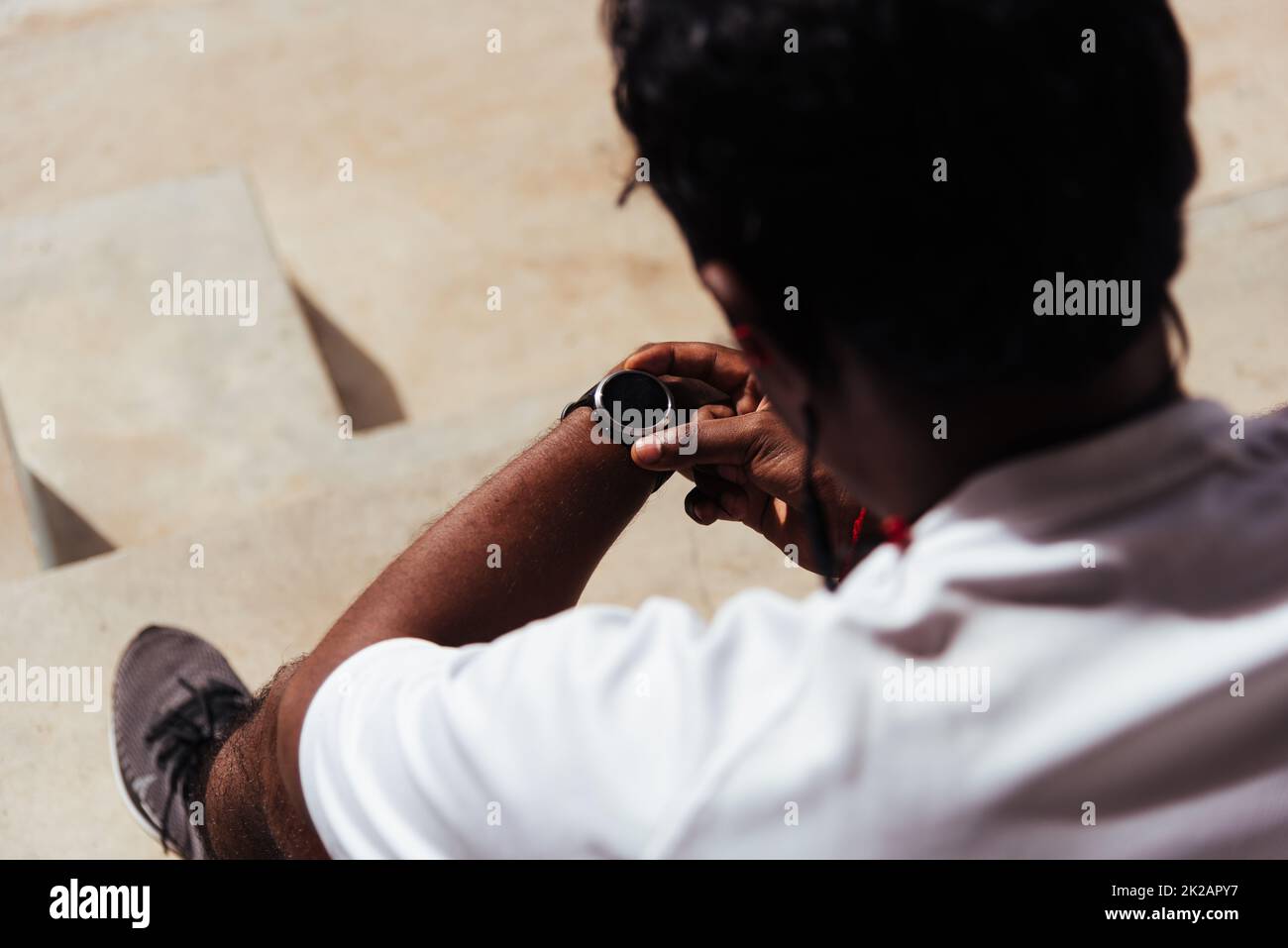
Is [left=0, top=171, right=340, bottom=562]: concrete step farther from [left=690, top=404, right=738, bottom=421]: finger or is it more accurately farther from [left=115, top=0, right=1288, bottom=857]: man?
[left=115, top=0, right=1288, bottom=857]: man

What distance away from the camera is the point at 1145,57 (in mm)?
855

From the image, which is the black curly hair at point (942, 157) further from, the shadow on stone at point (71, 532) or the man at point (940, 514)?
the shadow on stone at point (71, 532)

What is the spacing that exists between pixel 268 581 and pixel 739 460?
1.15 meters

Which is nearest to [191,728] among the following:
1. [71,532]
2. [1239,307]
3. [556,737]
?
[71,532]

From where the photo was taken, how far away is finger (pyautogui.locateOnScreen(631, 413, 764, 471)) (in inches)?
65.8

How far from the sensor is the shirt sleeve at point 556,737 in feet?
2.90

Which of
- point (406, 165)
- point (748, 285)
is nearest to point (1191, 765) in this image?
point (748, 285)

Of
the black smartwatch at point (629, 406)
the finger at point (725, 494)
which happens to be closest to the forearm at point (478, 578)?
the black smartwatch at point (629, 406)

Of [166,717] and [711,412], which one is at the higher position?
[711,412]

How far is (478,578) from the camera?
145 cm

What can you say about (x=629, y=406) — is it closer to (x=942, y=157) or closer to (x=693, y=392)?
(x=693, y=392)

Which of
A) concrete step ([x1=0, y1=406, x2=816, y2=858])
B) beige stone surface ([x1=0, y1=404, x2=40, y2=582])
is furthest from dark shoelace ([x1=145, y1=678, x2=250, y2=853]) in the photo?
beige stone surface ([x1=0, y1=404, x2=40, y2=582])

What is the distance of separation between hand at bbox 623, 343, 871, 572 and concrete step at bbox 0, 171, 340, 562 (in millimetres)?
1292

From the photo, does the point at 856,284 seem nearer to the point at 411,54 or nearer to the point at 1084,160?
the point at 1084,160
